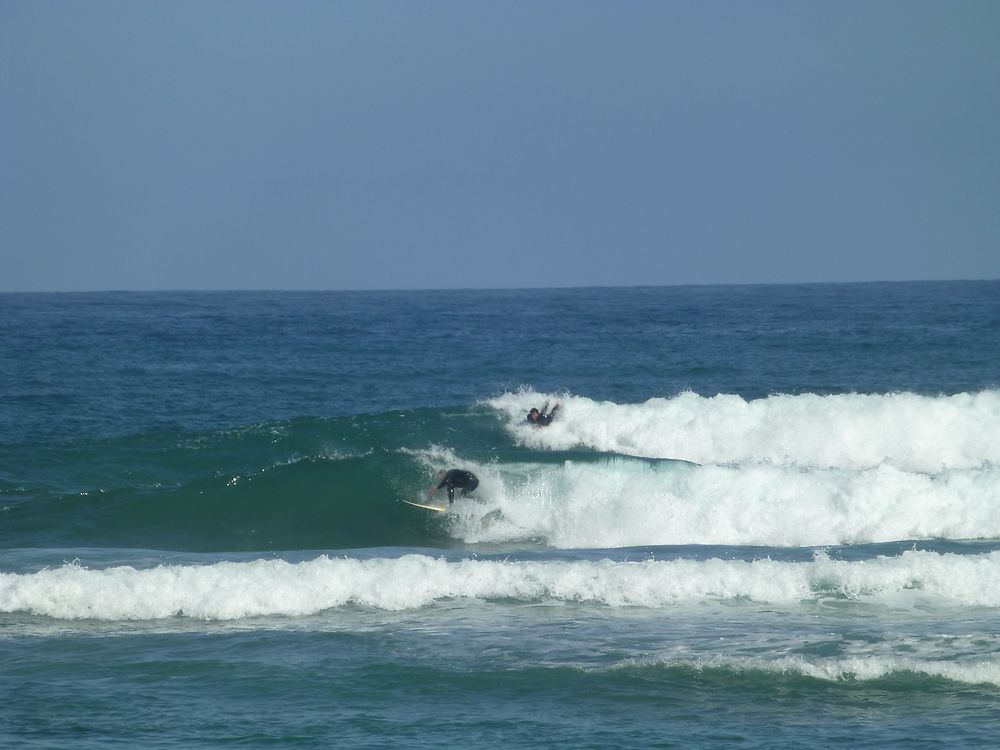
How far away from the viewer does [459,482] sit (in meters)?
22.5

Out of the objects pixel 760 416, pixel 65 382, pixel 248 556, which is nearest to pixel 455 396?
pixel 760 416

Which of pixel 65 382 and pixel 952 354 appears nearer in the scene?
pixel 65 382

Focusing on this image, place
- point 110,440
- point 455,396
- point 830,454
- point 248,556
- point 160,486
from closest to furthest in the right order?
1. point 248,556
2. point 160,486
3. point 110,440
4. point 830,454
5. point 455,396

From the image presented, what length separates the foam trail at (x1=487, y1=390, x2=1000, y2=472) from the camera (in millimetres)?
28625

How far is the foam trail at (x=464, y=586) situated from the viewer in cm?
1517

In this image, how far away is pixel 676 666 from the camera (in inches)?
492

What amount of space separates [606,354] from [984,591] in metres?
29.6

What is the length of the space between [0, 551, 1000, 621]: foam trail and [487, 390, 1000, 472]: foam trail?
1222 cm

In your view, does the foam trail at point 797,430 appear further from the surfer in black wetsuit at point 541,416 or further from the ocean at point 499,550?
the surfer in black wetsuit at point 541,416

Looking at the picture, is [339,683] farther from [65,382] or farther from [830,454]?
[65,382]

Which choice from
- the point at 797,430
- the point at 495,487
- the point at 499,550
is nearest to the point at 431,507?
the point at 495,487

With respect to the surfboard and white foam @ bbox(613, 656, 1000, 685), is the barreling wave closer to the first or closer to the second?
the surfboard

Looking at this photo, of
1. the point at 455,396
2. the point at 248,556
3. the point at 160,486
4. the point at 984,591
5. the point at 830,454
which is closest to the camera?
the point at 984,591

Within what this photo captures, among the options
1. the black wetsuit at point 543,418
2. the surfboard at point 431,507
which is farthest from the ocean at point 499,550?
the black wetsuit at point 543,418
